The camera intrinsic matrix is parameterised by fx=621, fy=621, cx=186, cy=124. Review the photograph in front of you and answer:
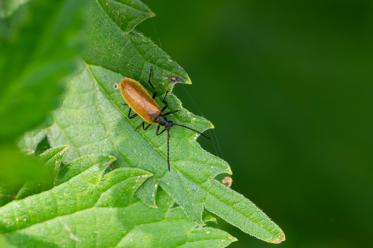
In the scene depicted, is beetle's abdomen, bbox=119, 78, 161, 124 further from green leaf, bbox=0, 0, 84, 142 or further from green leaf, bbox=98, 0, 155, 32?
green leaf, bbox=0, 0, 84, 142

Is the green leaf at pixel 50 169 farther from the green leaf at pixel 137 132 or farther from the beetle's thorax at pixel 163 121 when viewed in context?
the beetle's thorax at pixel 163 121

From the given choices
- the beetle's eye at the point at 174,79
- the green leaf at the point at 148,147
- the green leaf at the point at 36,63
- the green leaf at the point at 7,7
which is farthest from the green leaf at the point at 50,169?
the green leaf at the point at 36,63

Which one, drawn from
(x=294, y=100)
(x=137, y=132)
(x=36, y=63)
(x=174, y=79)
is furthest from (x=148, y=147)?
(x=294, y=100)

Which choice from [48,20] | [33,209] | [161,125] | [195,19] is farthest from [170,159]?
[195,19]

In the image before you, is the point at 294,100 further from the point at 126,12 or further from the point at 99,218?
the point at 99,218

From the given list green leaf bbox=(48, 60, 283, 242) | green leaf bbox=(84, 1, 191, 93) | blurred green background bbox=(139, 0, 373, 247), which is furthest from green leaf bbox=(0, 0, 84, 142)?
blurred green background bbox=(139, 0, 373, 247)

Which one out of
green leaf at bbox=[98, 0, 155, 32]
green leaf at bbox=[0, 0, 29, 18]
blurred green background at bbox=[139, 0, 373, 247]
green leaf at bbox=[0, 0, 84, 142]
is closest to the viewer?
green leaf at bbox=[0, 0, 84, 142]
